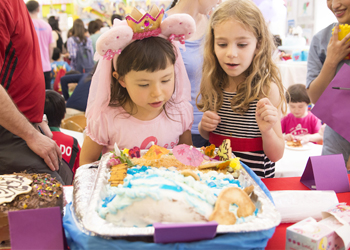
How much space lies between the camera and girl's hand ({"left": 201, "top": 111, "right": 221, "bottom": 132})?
4.41ft

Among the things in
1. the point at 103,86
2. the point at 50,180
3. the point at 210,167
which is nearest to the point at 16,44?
the point at 103,86

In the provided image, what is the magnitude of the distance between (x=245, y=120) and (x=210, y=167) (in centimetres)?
43

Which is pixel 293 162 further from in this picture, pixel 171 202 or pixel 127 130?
pixel 171 202

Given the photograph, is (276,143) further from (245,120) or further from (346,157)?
(346,157)

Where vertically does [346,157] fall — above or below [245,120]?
below

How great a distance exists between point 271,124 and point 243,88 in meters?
0.27

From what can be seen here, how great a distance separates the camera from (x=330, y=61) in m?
1.50

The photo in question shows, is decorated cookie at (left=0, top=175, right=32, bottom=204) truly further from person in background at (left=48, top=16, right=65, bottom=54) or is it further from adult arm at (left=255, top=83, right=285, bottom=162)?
person in background at (left=48, top=16, right=65, bottom=54)

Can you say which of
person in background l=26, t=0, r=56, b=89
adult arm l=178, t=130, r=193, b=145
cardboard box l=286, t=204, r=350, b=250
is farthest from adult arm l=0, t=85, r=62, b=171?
person in background l=26, t=0, r=56, b=89

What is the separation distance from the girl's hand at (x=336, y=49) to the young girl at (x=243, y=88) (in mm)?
320

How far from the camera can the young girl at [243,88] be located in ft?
4.07

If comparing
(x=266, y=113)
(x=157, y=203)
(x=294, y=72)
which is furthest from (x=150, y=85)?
(x=294, y=72)

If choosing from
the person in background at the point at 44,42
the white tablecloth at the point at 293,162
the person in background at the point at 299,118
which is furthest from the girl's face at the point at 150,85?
the person in background at the point at 44,42

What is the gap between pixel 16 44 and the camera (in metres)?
1.44
